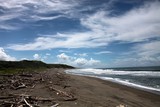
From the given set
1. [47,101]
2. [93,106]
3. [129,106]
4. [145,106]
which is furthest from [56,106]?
[145,106]

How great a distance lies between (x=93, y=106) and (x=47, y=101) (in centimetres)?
253

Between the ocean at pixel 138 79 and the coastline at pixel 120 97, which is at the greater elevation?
the ocean at pixel 138 79

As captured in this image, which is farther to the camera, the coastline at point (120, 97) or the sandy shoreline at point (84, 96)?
the coastline at point (120, 97)

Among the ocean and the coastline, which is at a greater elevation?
the ocean

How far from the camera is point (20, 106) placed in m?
8.62

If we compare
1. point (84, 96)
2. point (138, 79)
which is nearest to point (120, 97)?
point (84, 96)

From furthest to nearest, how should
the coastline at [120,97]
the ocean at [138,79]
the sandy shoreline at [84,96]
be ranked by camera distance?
the ocean at [138,79], the coastline at [120,97], the sandy shoreline at [84,96]

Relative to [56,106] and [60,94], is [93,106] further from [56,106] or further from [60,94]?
[60,94]

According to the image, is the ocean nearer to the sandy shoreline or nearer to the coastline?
the coastline

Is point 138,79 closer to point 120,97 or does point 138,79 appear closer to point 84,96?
point 120,97

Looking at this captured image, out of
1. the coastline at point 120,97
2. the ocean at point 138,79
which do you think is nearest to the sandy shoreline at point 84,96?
the coastline at point 120,97

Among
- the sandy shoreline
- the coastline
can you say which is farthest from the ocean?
the sandy shoreline

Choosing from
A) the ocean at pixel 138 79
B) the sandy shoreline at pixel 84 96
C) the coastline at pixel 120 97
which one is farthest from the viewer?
the ocean at pixel 138 79

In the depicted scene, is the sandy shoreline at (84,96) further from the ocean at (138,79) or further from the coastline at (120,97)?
the ocean at (138,79)
